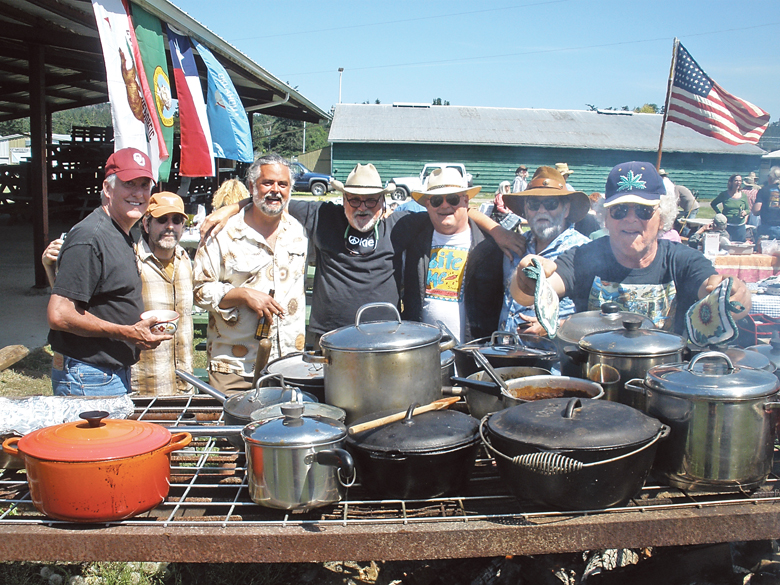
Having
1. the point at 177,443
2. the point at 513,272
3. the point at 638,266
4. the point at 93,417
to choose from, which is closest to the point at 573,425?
the point at 177,443

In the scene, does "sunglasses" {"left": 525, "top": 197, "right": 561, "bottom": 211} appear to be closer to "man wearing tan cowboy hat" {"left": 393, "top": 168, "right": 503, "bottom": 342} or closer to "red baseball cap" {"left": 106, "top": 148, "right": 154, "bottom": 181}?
"man wearing tan cowboy hat" {"left": 393, "top": 168, "right": 503, "bottom": 342}

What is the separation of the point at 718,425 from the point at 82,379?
111 inches

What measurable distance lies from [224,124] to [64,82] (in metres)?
7.52

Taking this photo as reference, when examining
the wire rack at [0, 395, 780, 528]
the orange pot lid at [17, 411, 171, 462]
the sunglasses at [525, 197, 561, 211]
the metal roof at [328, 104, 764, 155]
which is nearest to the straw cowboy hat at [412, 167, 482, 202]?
the sunglasses at [525, 197, 561, 211]

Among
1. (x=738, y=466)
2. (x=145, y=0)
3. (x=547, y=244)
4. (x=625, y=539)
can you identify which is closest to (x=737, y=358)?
(x=738, y=466)

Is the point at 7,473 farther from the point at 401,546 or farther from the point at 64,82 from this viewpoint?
the point at 64,82

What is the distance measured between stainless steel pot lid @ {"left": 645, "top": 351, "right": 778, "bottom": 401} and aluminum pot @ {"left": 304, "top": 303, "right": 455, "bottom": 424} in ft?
2.51

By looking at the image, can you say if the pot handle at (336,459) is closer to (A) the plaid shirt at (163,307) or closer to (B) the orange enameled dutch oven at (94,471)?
(B) the orange enameled dutch oven at (94,471)

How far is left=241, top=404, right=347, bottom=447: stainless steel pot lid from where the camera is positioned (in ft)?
6.01

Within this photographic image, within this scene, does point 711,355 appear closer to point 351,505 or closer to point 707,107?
point 351,505

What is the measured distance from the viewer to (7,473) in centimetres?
228

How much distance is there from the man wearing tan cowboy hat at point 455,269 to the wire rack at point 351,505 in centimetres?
135

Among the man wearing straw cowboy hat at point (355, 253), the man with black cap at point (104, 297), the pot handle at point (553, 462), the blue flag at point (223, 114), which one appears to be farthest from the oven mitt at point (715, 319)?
the blue flag at point (223, 114)

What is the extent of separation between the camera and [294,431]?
6.13 ft
